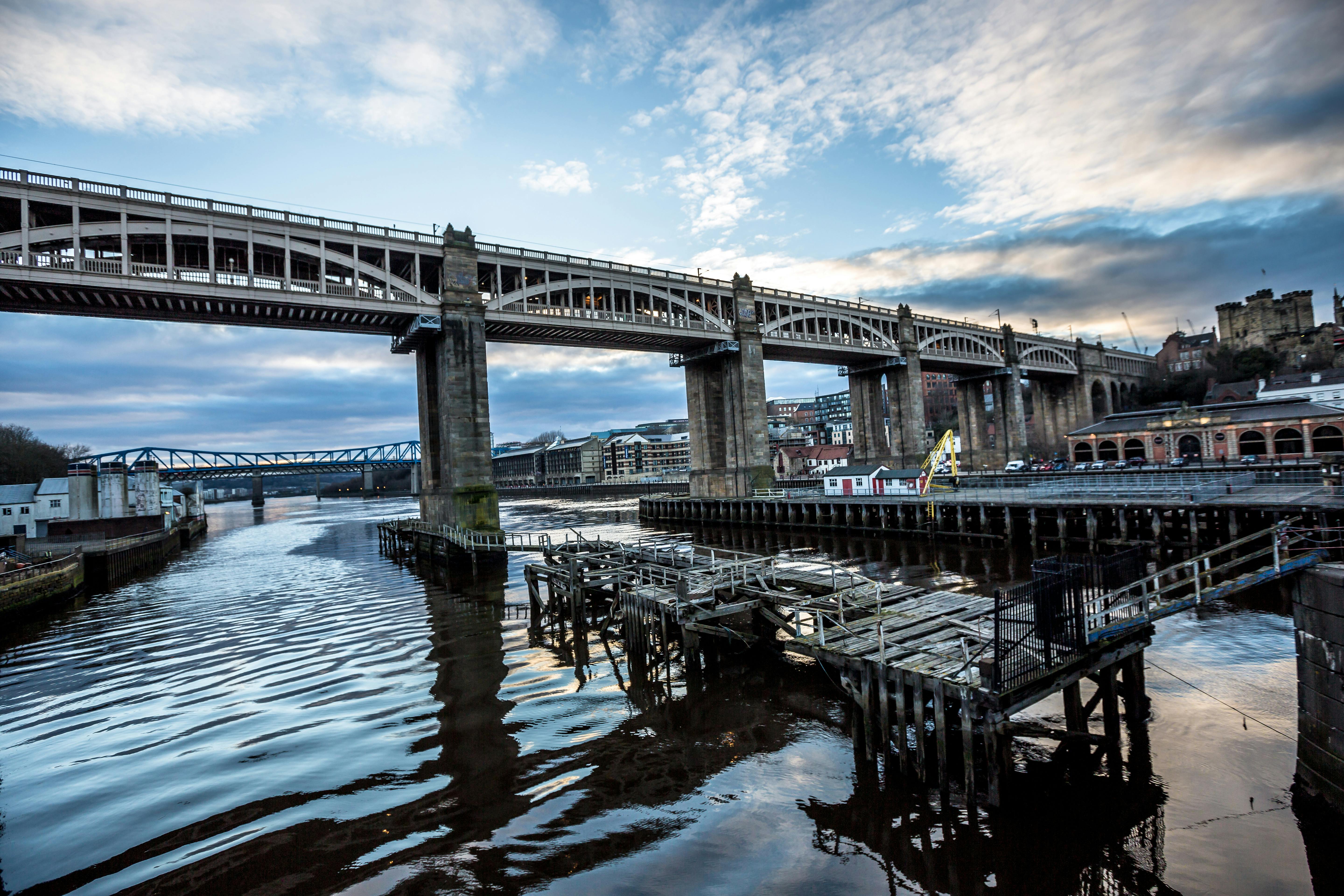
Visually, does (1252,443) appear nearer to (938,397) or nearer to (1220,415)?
(1220,415)

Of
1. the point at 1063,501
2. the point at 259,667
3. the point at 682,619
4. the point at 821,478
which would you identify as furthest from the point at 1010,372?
the point at 259,667

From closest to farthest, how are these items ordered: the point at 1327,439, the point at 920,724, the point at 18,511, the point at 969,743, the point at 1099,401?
the point at 969,743 → the point at 920,724 → the point at 18,511 → the point at 1327,439 → the point at 1099,401

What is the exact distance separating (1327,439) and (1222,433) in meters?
8.66

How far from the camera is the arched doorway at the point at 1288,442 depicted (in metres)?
60.7

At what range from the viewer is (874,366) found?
84500mm

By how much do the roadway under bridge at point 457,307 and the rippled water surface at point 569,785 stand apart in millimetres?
25876

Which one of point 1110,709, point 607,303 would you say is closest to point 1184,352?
point 607,303

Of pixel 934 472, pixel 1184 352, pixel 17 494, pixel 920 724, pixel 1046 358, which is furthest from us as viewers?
pixel 1184 352

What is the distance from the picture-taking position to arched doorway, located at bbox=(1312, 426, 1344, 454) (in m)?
56.8

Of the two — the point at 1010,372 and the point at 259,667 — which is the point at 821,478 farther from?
the point at 259,667

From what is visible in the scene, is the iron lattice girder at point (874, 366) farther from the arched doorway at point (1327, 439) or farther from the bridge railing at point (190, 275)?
the bridge railing at point (190, 275)

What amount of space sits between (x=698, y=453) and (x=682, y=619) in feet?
173

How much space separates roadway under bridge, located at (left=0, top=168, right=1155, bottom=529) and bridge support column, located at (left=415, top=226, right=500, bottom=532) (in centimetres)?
14

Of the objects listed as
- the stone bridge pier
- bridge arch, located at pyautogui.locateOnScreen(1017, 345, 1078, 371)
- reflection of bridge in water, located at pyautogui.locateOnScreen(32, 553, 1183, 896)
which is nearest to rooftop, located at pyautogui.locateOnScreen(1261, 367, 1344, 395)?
bridge arch, located at pyautogui.locateOnScreen(1017, 345, 1078, 371)
